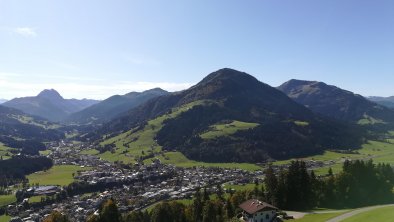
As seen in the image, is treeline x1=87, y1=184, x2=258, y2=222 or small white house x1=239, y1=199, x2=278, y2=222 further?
treeline x1=87, y1=184, x2=258, y2=222

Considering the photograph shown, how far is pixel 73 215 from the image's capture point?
537 ft

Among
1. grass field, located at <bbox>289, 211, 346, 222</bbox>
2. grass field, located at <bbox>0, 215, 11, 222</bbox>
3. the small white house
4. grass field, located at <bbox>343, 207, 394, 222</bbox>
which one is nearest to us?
grass field, located at <bbox>343, 207, 394, 222</bbox>

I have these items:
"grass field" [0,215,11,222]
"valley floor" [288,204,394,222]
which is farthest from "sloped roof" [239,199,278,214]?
"grass field" [0,215,11,222]

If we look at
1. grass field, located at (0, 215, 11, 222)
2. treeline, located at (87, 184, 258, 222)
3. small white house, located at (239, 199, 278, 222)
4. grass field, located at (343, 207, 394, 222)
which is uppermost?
grass field, located at (343, 207, 394, 222)

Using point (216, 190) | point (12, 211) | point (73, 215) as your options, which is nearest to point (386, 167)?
point (216, 190)

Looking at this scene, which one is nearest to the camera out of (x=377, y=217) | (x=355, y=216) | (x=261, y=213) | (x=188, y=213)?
(x=377, y=217)

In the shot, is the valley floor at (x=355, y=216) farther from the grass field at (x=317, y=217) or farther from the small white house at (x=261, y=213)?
the small white house at (x=261, y=213)

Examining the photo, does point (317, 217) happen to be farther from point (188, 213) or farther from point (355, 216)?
point (188, 213)

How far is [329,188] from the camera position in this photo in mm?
107000

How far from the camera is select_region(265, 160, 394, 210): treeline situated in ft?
332

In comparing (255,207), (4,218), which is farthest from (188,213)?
(4,218)

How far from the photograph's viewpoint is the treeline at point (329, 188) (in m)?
101

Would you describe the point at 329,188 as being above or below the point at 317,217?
above

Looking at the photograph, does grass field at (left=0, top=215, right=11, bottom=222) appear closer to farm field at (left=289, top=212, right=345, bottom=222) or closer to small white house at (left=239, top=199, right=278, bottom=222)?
small white house at (left=239, top=199, right=278, bottom=222)
